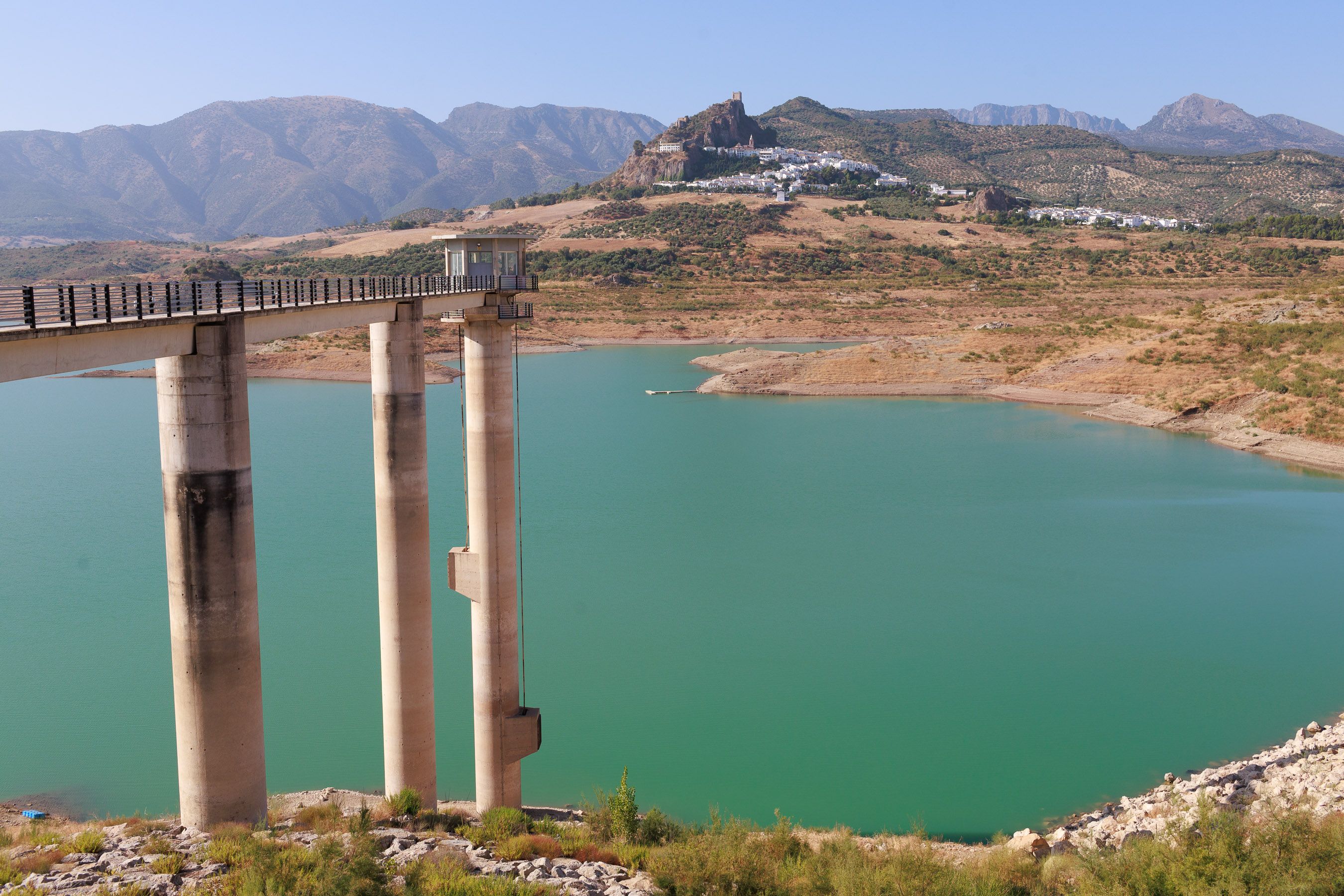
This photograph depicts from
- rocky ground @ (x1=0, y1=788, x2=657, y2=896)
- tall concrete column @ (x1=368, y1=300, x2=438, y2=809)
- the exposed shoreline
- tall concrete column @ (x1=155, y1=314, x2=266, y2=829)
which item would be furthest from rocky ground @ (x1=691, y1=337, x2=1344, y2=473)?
tall concrete column @ (x1=155, y1=314, x2=266, y2=829)

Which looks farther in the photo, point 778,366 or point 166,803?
point 778,366

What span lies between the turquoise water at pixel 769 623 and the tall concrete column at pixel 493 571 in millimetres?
1219

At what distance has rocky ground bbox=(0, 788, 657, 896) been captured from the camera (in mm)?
8969

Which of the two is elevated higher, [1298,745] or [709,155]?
[709,155]

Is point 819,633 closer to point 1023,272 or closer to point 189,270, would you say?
point 189,270

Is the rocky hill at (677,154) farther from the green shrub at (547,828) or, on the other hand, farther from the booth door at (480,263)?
the green shrub at (547,828)

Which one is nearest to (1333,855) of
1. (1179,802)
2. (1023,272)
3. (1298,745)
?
(1179,802)

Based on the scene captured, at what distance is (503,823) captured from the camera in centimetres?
1255

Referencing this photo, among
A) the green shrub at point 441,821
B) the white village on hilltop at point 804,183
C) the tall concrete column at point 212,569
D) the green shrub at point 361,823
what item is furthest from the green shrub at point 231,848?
the white village on hilltop at point 804,183

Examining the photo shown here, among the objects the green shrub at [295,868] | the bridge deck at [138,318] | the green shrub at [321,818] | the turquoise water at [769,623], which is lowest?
the turquoise water at [769,623]

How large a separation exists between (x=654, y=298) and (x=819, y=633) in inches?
2990

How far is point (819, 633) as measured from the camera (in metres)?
23.2

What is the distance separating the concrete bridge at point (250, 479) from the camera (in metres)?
10.0

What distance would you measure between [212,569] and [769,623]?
15322 millimetres
